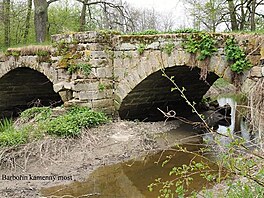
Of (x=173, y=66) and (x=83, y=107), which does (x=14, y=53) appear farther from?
(x=173, y=66)

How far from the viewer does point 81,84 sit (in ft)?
27.7

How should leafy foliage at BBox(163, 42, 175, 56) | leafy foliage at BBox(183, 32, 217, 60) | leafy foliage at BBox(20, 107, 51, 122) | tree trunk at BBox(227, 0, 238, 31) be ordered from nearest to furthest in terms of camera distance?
leafy foliage at BBox(183, 32, 217, 60)
leafy foliage at BBox(163, 42, 175, 56)
leafy foliage at BBox(20, 107, 51, 122)
tree trunk at BBox(227, 0, 238, 31)

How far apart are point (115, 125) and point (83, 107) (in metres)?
0.84

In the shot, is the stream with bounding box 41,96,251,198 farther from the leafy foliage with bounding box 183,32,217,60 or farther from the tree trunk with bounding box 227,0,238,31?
the tree trunk with bounding box 227,0,238,31

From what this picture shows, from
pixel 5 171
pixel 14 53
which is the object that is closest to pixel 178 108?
pixel 14 53

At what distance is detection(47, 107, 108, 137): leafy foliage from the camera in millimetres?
7273

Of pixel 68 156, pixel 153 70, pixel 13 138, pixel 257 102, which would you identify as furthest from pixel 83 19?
pixel 257 102

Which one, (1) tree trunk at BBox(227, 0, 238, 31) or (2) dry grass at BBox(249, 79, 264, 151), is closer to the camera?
(2) dry grass at BBox(249, 79, 264, 151)

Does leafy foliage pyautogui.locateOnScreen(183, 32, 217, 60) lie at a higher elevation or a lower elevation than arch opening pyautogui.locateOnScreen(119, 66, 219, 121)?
higher

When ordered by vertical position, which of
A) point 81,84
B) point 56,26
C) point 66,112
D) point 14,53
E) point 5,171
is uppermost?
point 56,26

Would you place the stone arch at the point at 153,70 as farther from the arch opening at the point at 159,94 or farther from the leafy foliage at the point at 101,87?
the leafy foliage at the point at 101,87

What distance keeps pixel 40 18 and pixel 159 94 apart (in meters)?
6.14

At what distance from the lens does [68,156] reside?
268 inches

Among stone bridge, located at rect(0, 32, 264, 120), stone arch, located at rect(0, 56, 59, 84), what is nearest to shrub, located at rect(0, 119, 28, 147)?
stone bridge, located at rect(0, 32, 264, 120)
